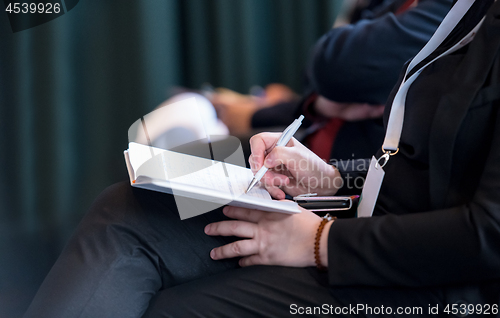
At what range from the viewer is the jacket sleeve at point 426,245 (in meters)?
0.48

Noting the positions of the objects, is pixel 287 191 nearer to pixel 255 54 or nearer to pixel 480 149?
pixel 480 149

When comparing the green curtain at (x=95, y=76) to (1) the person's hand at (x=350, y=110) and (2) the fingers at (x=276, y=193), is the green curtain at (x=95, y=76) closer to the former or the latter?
(1) the person's hand at (x=350, y=110)

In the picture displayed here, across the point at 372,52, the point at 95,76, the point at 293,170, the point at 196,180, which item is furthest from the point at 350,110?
the point at 95,76

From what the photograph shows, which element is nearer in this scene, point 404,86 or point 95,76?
point 404,86

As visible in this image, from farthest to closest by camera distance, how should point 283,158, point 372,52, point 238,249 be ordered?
point 372,52 → point 283,158 → point 238,249

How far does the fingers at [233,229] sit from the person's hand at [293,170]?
115mm

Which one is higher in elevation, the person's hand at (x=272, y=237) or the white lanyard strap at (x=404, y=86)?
the white lanyard strap at (x=404, y=86)

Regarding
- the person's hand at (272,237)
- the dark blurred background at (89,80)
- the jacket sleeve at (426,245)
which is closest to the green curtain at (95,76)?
the dark blurred background at (89,80)

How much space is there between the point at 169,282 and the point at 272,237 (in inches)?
7.3

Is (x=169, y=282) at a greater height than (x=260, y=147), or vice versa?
(x=260, y=147)

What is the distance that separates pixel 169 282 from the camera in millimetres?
643

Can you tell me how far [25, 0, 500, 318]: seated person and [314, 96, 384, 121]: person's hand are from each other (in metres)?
0.45

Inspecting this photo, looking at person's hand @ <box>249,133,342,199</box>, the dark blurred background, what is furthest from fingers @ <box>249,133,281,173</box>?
the dark blurred background

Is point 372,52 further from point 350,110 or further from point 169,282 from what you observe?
point 169,282
